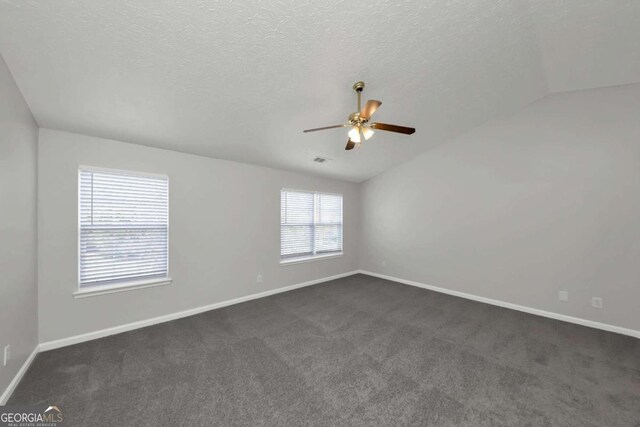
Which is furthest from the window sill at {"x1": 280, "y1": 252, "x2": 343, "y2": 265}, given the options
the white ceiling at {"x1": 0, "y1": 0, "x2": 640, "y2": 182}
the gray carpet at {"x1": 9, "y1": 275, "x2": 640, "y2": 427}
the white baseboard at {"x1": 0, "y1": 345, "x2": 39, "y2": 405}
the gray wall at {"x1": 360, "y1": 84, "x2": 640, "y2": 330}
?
the white baseboard at {"x1": 0, "y1": 345, "x2": 39, "y2": 405}

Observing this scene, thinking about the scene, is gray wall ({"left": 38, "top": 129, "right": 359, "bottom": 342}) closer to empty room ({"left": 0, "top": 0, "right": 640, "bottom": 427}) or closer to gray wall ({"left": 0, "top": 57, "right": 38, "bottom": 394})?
empty room ({"left": 0, "top": 0, "right": 640, "bottom": 427})

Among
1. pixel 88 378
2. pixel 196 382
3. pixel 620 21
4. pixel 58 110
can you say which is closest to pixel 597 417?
pixel 196 382

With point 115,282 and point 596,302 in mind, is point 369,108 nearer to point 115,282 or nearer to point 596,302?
point 115,282

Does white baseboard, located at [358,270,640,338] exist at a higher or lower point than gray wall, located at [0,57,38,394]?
lower

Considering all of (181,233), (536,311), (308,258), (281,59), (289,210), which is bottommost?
(536,311)

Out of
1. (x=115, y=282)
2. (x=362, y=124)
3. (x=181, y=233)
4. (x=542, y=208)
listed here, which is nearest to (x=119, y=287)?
(x=115, y=282)

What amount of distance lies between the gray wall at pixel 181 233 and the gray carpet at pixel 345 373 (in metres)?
0.34

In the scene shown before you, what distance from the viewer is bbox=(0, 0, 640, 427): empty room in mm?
1739

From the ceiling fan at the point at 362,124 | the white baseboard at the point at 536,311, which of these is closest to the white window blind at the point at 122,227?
the ceiling fan at the point at 362,124

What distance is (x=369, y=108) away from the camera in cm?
210

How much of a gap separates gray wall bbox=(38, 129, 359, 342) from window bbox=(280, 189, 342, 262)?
8.2 inches

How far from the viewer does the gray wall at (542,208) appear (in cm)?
298

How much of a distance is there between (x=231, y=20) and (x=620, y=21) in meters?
3.28

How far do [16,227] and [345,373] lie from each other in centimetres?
298
